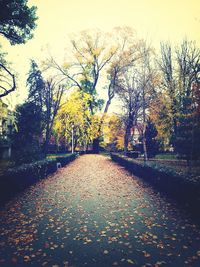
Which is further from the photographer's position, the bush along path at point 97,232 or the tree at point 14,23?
the tree at point 14,23

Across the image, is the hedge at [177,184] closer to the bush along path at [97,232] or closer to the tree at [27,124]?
the bush along path at [97,232]

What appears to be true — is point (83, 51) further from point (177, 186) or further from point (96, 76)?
point (177, 186)

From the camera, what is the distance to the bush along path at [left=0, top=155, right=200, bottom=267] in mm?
4621

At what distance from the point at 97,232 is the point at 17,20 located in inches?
526

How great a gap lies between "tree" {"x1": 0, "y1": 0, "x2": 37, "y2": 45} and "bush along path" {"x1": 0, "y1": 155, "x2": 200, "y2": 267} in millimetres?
10320

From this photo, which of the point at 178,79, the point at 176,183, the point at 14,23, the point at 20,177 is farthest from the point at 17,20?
the point at 178,79

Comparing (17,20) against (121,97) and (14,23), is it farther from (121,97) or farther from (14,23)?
(121,97)

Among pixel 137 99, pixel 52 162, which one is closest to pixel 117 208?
pixel 52 162

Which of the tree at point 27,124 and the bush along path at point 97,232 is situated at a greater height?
the tree at point 27,124

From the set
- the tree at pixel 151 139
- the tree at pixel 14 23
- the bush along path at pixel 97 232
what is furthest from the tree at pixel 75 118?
the bush along path at pixel 97 232

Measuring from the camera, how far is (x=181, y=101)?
26609mm

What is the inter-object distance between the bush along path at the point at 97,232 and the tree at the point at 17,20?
10320 millimetres

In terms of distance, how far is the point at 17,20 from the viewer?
13.6 m

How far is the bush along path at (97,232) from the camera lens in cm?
462
